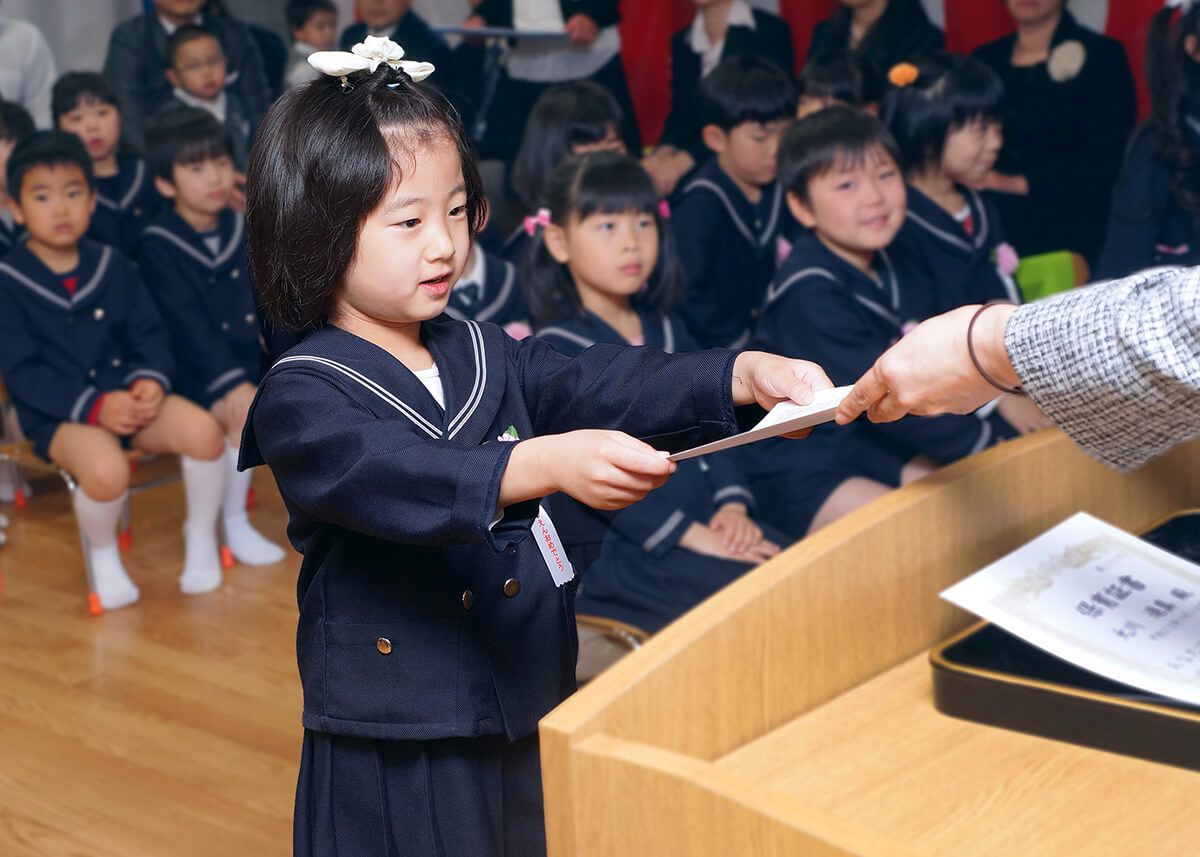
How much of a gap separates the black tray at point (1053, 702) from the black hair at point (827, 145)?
1621 millimetres

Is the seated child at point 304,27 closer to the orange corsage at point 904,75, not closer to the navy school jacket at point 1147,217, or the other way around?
the orange corsage at point 904,75

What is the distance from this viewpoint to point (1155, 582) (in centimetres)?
114

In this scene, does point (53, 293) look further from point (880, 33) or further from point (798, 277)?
point (880, 33)

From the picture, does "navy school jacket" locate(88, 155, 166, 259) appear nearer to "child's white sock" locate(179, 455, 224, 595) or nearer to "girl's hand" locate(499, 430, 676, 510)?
"child's white sock" locate(179, 455, 224, 595)

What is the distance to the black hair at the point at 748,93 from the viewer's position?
11.4 ft

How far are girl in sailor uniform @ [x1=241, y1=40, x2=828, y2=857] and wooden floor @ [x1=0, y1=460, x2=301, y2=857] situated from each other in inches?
31.8

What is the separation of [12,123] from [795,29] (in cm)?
210

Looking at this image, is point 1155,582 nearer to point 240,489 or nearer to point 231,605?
point 231,605

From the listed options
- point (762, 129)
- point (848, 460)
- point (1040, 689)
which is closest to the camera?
point (1040, 689)

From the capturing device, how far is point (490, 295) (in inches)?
121

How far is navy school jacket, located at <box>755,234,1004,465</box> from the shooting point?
7.97 ft

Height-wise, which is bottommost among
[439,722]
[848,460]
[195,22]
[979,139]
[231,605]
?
[231,605]

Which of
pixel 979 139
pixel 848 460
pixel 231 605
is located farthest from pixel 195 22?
pixel 848 460

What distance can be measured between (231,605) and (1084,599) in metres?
2.16
